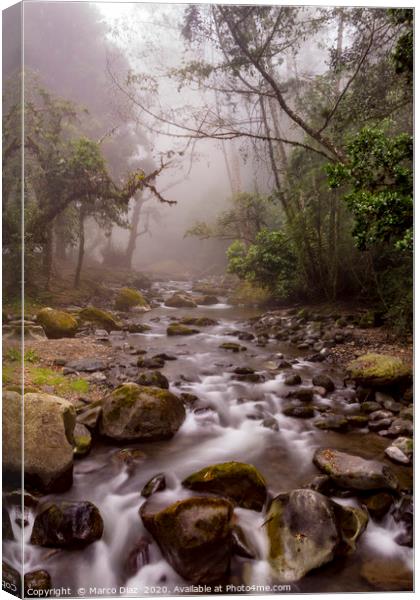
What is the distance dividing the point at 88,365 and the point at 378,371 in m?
2.80

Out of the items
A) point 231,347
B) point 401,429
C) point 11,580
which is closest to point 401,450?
point 401,429

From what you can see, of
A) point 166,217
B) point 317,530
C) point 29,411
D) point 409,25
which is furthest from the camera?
point 166,217

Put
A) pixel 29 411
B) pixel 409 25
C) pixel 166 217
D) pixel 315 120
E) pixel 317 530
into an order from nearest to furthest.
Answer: pixel 317 530 < pixel 29 411 < pixel 409 25 < pixel 166 217 < pixel 315 120

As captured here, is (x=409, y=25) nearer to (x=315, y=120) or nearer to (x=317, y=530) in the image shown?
(x=315, y=120)

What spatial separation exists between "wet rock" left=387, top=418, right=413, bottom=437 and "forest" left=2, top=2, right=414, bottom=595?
19 mm

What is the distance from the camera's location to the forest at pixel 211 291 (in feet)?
10.9

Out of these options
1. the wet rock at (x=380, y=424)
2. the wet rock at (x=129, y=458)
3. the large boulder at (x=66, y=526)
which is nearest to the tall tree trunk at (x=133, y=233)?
the wet rock at (x=129, y=458)

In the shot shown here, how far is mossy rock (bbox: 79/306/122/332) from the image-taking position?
4020 millimetres

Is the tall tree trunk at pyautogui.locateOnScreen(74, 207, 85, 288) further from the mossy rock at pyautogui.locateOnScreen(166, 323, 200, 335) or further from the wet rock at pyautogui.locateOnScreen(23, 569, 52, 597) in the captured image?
the wet rock at pyautogui.locateOnScreen(23, 569, 52, 597)

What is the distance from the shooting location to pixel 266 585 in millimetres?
3316

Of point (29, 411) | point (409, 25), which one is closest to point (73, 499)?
point (29, 411)

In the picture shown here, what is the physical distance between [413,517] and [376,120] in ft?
12.3

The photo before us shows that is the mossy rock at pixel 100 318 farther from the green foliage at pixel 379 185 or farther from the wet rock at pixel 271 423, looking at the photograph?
the green foliage at pixel 379 185

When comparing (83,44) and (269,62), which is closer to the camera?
(83,44)
